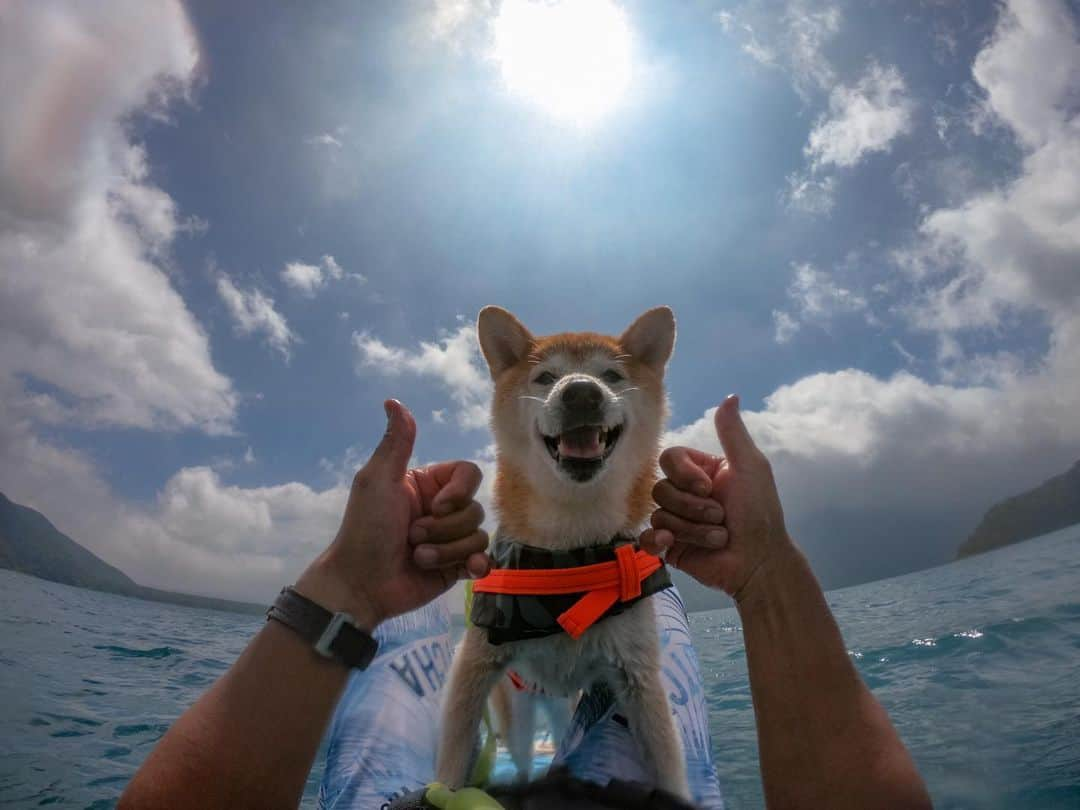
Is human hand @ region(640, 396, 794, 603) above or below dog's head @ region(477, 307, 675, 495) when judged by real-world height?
below

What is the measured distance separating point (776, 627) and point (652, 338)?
1.47m

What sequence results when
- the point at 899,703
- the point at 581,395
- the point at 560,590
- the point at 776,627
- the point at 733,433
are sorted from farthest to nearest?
the point at 899,703, the point at 581,395, the point at 560,590, the point at 733,433, the point at 776,627

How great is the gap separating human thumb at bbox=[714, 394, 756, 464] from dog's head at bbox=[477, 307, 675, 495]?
1.58 ft

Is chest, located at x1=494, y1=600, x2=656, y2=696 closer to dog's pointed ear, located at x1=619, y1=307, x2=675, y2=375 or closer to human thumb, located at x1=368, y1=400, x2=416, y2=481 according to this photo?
human thumb, located at x1=368, y1=400, x2=416, y2=481

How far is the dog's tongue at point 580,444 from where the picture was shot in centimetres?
239

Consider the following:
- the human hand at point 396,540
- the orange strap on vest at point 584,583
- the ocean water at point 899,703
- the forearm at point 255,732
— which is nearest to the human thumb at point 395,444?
the human hand at point 396,540

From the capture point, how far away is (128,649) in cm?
1405

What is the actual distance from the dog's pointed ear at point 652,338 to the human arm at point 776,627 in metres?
0.80

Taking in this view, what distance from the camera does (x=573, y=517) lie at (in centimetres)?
247

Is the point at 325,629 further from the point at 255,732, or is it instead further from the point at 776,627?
the point at 776,627

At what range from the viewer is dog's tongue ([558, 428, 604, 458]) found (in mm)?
2387

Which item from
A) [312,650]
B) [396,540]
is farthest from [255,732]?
[396,540]

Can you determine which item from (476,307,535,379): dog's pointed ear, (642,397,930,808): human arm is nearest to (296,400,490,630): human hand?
(642,397,930,808): human arm

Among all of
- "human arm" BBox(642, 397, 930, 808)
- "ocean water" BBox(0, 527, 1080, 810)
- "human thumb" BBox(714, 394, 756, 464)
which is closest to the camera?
"human arm" BBox(642, 397, 930, 808)
